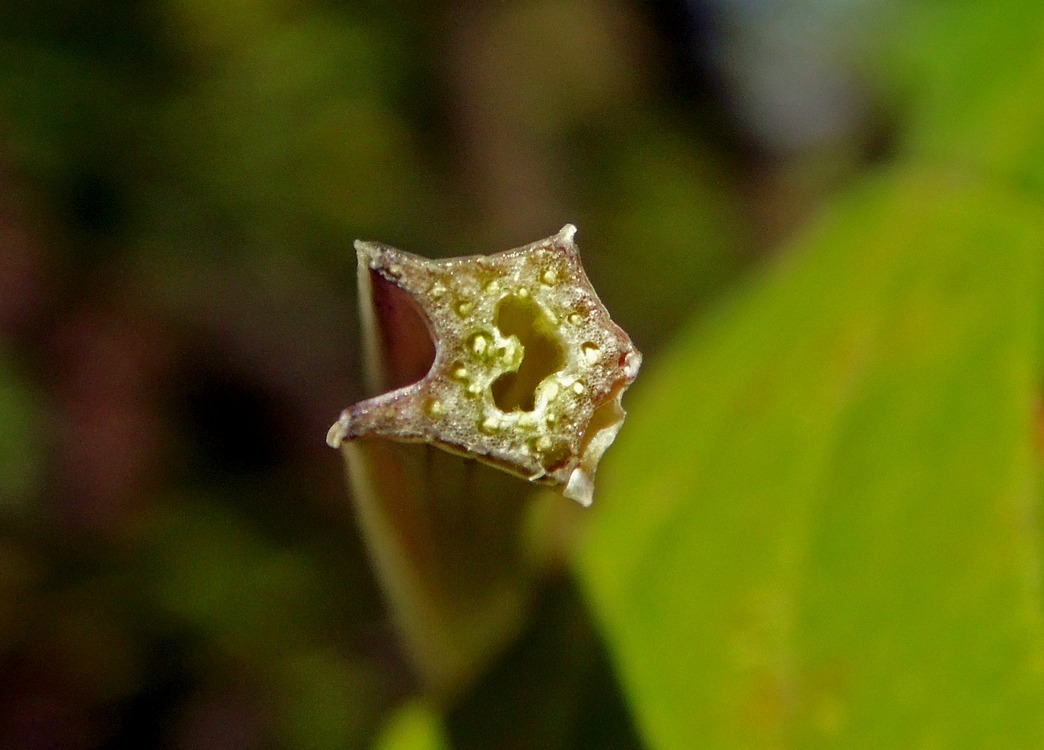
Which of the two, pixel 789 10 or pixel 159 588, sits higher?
pixel 789 10

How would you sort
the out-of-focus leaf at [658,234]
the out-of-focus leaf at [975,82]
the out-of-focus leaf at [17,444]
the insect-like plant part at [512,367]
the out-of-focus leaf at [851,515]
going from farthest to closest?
the out-of-focus leaf at [658,234], the out-of-focus leaf at [17,444], the out-of-focus leaf at [975,82], the out-of-focus leaf at [851,515], the insect-like plant part at [512,367]

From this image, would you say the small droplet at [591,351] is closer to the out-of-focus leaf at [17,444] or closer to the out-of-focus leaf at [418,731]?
the out-of-focus leaf at [418,731]

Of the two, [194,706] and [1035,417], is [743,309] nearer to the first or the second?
[1035,417]

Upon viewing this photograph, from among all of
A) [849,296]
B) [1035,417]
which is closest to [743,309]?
[849,296]

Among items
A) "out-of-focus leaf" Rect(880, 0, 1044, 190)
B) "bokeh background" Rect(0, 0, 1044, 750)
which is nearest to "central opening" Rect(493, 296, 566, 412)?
"bokeh background" Rect(0, 0, 1044, 750)

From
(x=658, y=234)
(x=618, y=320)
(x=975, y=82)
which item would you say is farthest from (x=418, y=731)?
(x=658, y=234)

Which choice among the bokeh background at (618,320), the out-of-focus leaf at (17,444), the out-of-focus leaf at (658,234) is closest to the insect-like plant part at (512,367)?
the bokeh background at (618,320)

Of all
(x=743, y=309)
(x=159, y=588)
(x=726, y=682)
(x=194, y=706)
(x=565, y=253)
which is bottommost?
(x=194, y=706)
